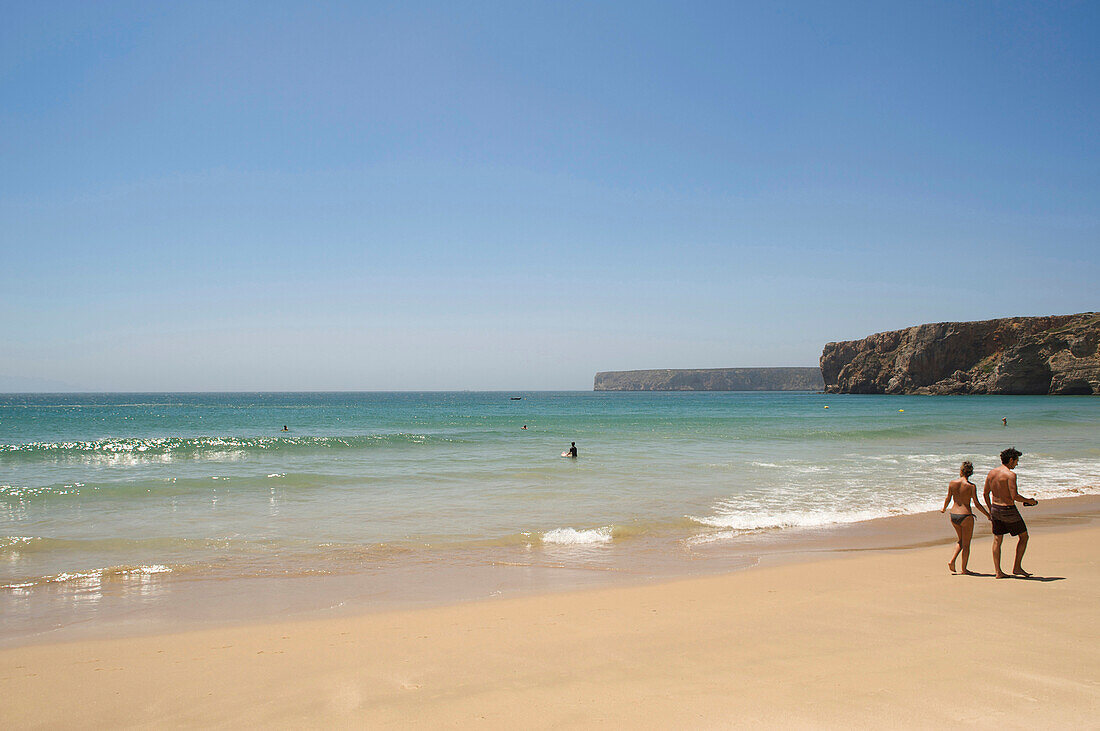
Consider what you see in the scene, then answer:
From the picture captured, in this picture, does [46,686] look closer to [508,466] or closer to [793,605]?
[793,605]

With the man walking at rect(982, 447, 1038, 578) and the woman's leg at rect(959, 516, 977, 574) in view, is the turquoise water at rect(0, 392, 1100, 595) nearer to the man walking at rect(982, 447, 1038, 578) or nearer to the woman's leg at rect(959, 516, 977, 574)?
the woman's leg at rect(959, 516, 977, 574)

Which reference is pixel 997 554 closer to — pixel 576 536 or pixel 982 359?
pixel 576 536

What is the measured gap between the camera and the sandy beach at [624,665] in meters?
4.06

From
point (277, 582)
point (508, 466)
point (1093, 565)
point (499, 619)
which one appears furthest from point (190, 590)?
point (508, 466)

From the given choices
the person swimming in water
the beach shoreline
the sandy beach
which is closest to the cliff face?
the beach shoreline

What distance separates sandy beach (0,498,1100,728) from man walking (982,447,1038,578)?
1.44 ft

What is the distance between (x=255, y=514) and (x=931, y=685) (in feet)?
39.4

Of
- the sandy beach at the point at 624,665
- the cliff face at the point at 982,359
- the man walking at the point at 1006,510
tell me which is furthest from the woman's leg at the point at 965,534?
the cliff face at the point at 982,359

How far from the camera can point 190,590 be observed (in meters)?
7.62

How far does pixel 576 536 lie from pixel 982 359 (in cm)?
10076

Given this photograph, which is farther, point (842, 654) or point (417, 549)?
point (417, 549)

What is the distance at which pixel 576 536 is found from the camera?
10.5 meters

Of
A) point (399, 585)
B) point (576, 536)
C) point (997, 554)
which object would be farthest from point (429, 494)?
point (997, 554)

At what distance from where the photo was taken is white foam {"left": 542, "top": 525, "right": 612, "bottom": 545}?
10234mm
